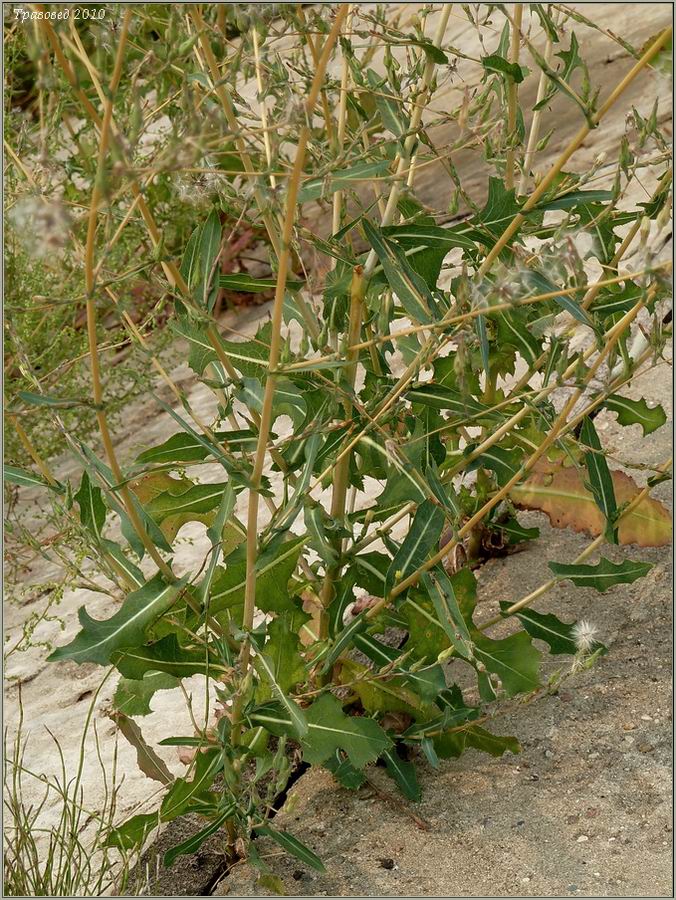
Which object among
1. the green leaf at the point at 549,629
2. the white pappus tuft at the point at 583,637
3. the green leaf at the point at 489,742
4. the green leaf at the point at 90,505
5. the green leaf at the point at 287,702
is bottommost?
the green leaf at the point at 489,742

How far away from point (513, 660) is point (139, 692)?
668 millimetres

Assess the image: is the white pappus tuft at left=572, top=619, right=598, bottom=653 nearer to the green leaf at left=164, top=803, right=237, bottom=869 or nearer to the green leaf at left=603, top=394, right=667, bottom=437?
the green leaf at left=603, top=394, right=667, bottom=437

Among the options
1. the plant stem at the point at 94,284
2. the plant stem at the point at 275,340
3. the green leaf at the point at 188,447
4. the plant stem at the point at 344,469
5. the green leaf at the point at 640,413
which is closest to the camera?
the plant stem at the point at 94,284

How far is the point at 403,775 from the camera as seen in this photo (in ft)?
6.35

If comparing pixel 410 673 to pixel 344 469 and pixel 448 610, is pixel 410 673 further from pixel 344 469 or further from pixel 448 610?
pixel 344 469

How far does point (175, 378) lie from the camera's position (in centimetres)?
446

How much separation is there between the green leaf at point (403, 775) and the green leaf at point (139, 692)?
43 centimetres

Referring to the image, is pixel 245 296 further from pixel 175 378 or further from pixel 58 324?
pixel 58 324

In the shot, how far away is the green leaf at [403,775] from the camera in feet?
6.32

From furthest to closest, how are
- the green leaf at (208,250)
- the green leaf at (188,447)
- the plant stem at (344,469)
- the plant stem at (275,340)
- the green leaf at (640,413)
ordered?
the green leaf at (640,413) < the green leaf at (188,447) < the plant stem at (344,469) < the green leaf at (208,250) < the plant stem at (275,340)

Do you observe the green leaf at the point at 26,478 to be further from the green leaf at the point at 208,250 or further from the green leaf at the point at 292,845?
the green leaf at the point at 292,845

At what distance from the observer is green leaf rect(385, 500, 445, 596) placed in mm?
1708

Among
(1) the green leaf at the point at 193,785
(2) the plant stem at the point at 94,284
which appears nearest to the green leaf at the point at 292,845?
(1) the green leaf at the point at 193,785

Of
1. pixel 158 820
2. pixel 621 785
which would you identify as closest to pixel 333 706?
pixel 158 820
